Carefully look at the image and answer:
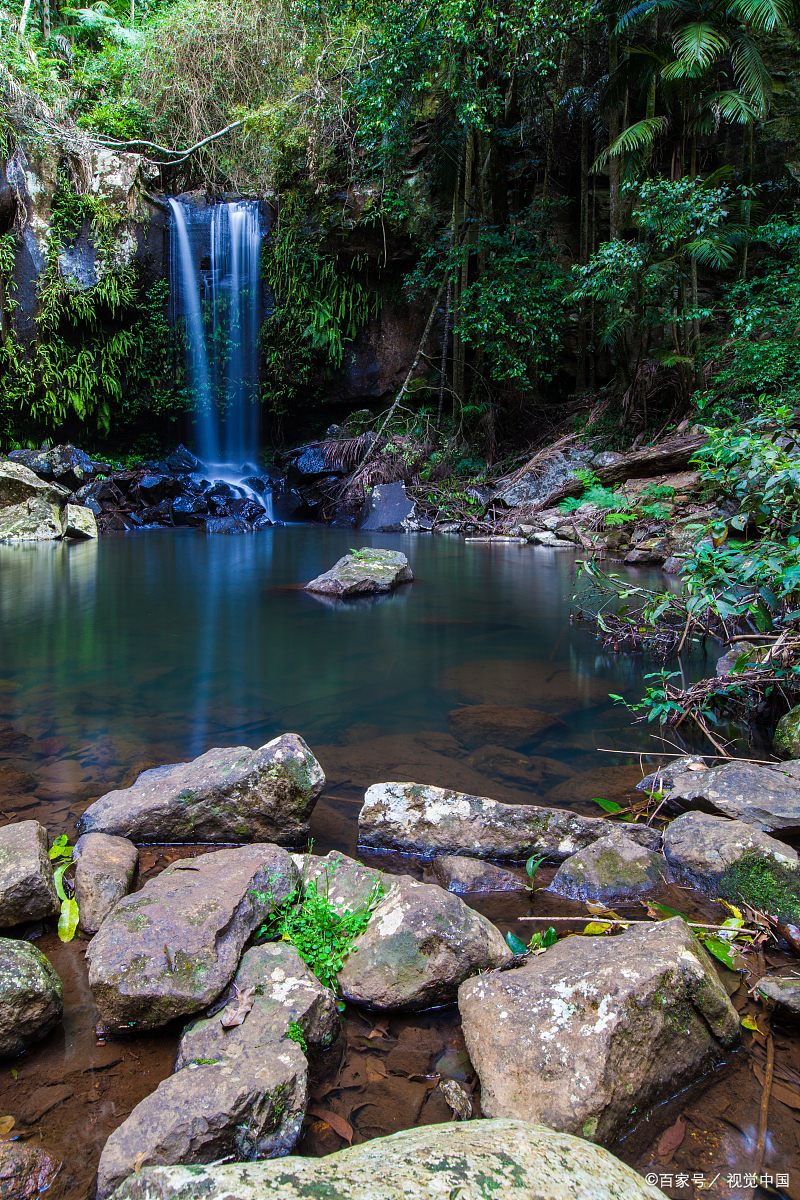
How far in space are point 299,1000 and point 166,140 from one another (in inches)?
801

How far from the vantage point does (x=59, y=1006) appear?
1389 mm

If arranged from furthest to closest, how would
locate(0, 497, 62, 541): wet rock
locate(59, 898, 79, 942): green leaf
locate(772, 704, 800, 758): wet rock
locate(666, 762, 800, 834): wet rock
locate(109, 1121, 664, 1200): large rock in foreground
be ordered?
locate(0, 497, 62, 541): wet rock, locate(772, 704, 800, 758): wet rock, locate(666, 762, 800, 834): wet rock, locate(59, 898, 79, 942): green leaf, locate(109, 1121, 664, 1200): large rock in foreground

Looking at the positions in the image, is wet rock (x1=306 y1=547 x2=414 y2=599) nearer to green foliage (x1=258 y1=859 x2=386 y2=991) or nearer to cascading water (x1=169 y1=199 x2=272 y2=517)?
green foliage (x1=258 y1=859 x2=386 y2=991)

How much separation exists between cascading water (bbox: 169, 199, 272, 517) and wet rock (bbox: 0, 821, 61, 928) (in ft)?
47.1

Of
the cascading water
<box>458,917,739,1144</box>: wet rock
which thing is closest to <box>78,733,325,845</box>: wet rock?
<box>458,917,739,1144</box>: wet rock

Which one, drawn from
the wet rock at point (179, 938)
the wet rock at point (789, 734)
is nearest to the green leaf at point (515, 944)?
the wet rock at point (179, 938)

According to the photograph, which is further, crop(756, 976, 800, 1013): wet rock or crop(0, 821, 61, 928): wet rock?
crop(0, 821, 61, 928): wet rock

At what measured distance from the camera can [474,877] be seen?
6.44 feet

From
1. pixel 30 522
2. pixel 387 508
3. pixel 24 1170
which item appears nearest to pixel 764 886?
pixel 24 1170

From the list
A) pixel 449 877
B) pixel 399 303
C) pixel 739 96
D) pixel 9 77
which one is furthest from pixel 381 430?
pixel 449 877

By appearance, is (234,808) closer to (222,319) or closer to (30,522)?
(30,522)

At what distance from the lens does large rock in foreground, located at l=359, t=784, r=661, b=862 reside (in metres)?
2.09

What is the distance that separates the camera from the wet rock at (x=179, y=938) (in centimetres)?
137

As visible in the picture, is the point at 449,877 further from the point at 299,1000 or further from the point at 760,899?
the point at 760,899
